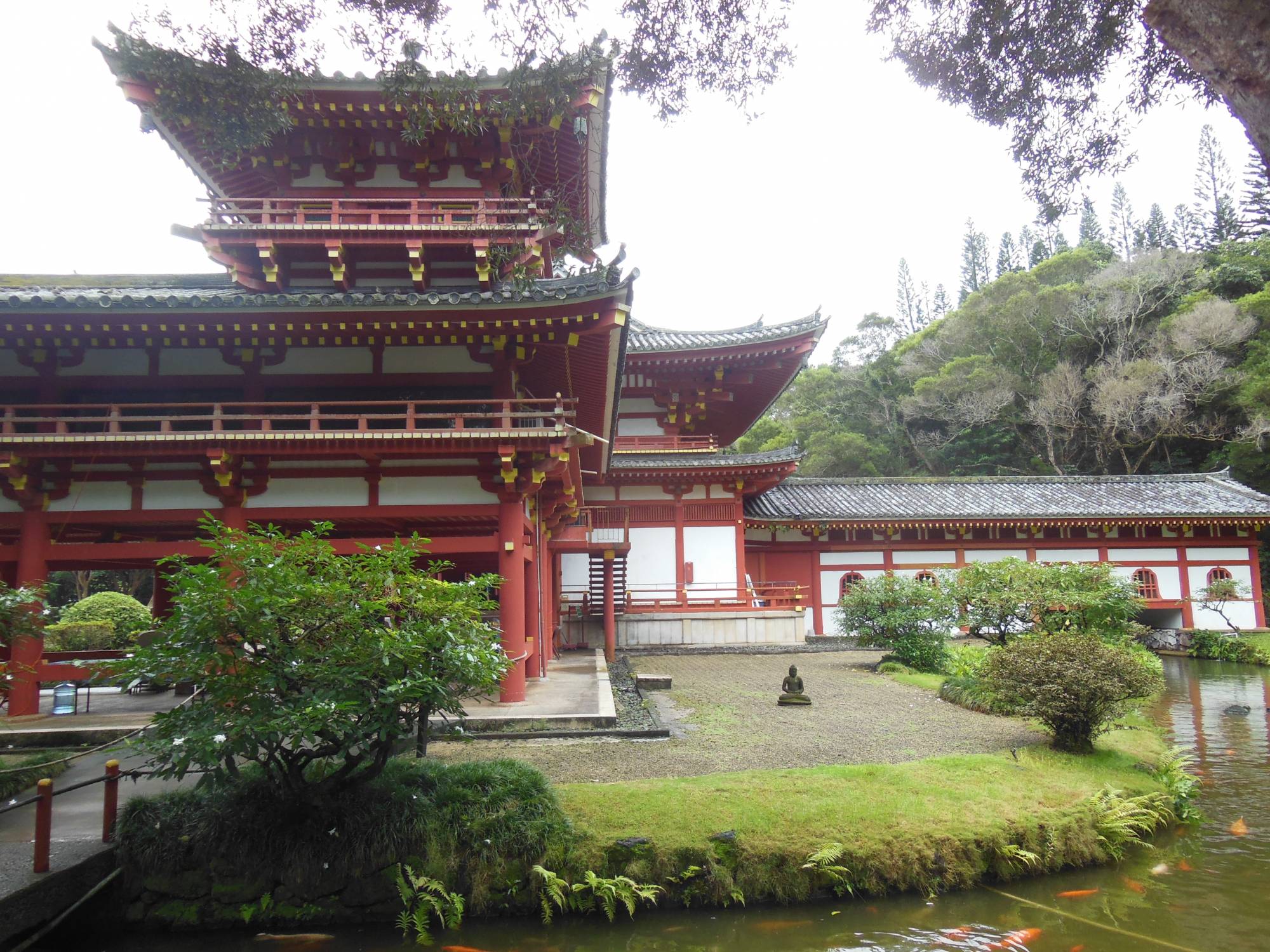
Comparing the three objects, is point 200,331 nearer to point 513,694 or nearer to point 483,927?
point 513,694

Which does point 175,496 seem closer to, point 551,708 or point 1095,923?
point 551,708

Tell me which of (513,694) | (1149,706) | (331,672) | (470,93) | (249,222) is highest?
(249,222)

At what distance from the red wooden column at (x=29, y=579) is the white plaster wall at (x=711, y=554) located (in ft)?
54.2

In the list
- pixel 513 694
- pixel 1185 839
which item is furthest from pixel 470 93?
pixel 1185 839

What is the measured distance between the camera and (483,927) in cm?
623

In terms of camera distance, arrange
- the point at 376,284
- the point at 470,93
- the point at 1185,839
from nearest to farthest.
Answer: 1. the point at 470,93
2. the point at 1185,839
3. the point at 376,284

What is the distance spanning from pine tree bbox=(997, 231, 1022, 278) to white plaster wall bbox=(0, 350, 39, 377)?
67919mm

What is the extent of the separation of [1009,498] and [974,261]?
159 feet

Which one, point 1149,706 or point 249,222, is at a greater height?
point 249,222

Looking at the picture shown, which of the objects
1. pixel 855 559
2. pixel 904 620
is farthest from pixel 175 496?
pixel 855 559

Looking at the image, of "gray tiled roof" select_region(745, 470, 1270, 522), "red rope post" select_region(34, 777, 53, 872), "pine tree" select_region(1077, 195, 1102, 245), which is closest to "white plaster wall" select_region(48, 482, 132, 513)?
"red rope post" select_region(34, 777, 53, 872)

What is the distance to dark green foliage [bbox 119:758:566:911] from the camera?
6.37 metres

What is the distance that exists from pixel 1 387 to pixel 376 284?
18.3 ft

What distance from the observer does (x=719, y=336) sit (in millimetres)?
25188
